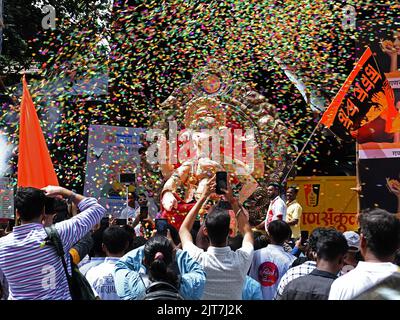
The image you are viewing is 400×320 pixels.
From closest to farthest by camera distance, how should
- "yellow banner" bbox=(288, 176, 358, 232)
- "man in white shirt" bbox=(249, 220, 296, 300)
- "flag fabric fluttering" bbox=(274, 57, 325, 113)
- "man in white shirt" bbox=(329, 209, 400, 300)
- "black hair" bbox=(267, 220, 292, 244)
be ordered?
"man in white shirt" bbox=(329, 209, 400, 300), "man in white shirt" bbox=(249, 220, 296, 300), "black hair" bbox=(267, 220, 292, 244), "flag fabric fluttering" bbox=(274, 57, 325, 113), "yellow banner" bbox=(288, 176, 358, 232)

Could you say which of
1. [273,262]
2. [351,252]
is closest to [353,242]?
[351,252]

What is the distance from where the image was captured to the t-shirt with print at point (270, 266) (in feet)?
16.7

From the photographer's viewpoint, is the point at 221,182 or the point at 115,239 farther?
the point at 115,239

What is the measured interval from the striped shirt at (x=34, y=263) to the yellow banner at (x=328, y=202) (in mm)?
7813

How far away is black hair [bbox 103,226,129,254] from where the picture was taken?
4445 mm

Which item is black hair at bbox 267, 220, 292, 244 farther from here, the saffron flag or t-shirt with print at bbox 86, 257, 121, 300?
the saffron flag

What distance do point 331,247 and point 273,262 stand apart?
136 centimetres

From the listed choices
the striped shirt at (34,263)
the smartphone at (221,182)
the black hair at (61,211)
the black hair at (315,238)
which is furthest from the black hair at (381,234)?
the black hair at (61,211)

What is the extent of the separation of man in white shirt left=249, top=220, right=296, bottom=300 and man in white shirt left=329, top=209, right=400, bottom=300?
182 cm

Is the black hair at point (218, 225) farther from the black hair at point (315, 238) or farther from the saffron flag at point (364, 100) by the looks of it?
the saffron flag at point (364, 100)

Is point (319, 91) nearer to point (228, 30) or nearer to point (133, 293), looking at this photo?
point (228, 30)

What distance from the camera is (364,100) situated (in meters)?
8.74

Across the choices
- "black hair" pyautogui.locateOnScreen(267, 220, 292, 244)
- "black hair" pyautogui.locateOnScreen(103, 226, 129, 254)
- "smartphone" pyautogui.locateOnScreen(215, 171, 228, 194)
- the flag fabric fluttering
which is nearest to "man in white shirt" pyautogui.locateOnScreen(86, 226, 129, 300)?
"black hair" pyautogui.locateOnScreen(103, 226, 129, 254)

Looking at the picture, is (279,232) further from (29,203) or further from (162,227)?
(29,203)
